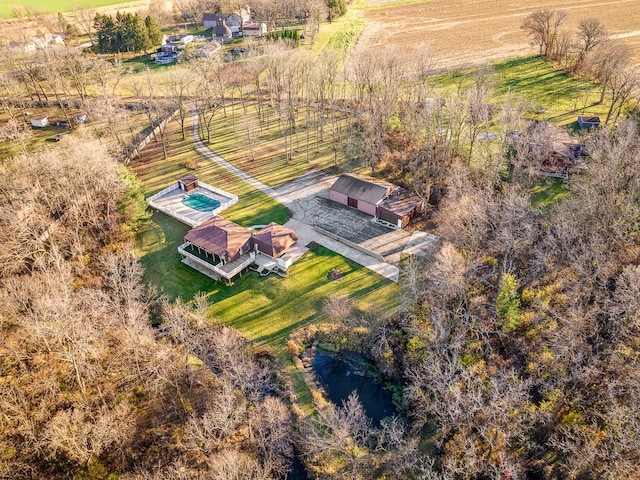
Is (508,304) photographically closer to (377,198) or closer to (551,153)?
(377,198)

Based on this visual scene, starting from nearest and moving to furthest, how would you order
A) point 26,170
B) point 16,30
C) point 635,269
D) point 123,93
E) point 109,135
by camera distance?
1. point 635,269
2. point 26,170
3. point 109,135
4. point 123,93
5. point 16,30

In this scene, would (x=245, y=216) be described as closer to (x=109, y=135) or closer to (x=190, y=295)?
(x=190, y=295)

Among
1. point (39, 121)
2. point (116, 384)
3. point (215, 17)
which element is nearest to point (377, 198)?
point (116, 384)

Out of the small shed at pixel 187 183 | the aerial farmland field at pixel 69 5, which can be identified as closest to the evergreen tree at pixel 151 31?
the aerial farmland field at pixel 69 5

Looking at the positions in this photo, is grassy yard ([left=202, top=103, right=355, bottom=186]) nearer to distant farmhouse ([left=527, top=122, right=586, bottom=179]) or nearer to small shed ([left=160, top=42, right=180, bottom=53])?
distant farmhouse ([left=527, top=122, right=586, bottom=179])

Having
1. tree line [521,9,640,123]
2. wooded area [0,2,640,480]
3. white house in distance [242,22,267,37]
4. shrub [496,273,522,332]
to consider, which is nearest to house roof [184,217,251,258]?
wooded area [0,2,640,480]

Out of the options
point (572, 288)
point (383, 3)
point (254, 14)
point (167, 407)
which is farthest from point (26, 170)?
point (383, 3)

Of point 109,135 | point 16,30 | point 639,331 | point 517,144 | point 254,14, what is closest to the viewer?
point 639,331
